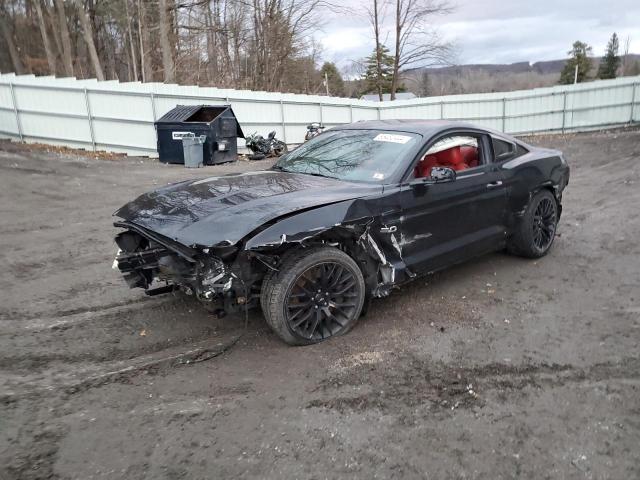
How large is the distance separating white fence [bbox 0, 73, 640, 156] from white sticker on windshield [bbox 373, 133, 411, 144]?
492 inches

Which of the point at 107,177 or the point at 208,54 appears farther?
the point at 208,54

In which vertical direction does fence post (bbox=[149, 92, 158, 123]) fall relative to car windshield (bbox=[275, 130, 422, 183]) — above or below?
above

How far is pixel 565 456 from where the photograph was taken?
102 inches

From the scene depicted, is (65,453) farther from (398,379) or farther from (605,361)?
(605,361)

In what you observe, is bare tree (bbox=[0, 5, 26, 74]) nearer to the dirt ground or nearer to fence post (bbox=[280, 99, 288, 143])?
fence post (bbox=[280, 99, 288, 143])

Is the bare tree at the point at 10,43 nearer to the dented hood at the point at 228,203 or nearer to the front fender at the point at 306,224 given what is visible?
the dented hood at the point at 228,203

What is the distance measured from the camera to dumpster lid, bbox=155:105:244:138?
47.9 feet

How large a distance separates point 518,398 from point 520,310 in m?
1.52

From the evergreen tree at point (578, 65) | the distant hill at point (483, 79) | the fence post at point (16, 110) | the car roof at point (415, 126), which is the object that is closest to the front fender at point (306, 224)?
the car roof at point (415, 126)

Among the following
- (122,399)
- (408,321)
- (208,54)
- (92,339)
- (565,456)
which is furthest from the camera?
(208,54)

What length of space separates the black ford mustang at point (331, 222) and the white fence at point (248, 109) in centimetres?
1196

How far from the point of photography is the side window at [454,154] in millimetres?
4605

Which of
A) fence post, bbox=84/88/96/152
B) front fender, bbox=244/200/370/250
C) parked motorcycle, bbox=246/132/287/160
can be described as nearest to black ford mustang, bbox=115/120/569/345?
front fender, bbox=244/200/370/250

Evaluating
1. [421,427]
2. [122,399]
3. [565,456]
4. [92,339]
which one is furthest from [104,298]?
[565,456]
